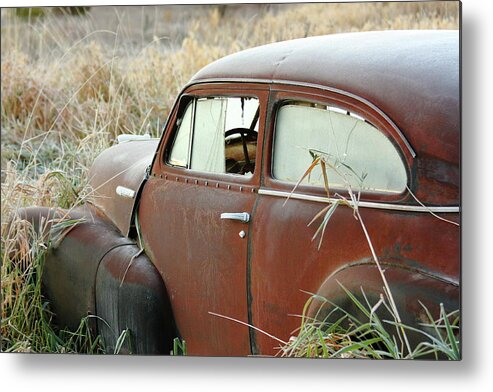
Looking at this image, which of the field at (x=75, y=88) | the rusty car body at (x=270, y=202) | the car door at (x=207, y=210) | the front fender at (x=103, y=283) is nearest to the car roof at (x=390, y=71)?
the rusty car body at (x=270, y=202)

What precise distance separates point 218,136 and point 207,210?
0.25 metres

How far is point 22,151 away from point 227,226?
895 mm

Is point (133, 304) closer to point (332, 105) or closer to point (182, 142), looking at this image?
point (182, 142)

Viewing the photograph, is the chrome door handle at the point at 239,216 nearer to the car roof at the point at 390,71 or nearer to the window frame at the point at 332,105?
the window frame at the point at 332,105

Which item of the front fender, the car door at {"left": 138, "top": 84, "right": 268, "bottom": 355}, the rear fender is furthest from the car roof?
the front fender

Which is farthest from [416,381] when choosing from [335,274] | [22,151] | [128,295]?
[22,151]

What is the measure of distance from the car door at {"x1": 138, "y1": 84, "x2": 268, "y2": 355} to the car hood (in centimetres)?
7

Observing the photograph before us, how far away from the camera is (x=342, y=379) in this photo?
113 inches

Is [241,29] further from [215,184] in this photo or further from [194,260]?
[194,260]

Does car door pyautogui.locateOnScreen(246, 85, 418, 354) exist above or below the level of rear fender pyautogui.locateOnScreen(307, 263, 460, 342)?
above

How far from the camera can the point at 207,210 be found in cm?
281

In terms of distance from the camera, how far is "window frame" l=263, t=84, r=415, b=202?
7.81ft

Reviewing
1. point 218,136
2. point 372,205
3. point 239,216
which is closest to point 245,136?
point 218,136

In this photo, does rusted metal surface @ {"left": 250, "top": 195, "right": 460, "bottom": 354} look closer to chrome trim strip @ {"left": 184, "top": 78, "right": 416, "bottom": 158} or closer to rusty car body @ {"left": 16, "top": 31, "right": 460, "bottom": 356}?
rusty car body @ {"left": 16, "top": 31, "right": 460, "bottom": 356}
